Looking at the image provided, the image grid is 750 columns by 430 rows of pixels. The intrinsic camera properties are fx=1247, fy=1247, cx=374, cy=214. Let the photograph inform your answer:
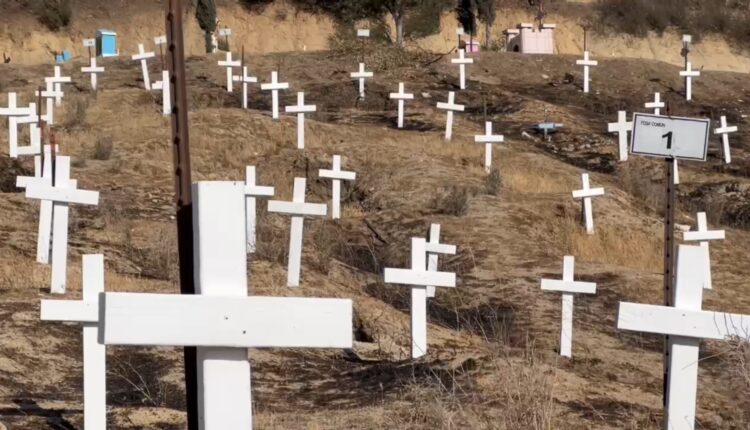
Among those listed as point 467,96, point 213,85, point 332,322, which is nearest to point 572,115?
point 467,96

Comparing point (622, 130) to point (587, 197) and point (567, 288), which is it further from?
point (567, 288)

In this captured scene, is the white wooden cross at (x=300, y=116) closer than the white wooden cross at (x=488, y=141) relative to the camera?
No

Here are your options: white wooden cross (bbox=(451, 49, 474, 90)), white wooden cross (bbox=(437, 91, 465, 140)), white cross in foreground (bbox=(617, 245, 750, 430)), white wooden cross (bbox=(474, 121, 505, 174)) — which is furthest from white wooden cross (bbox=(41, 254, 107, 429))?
white wooden cross (bbox=(451, 49, 474, 90))

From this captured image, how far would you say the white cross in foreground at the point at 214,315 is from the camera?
3590mm

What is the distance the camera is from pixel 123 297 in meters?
3.59

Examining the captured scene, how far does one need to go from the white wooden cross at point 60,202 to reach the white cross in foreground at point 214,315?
772cm

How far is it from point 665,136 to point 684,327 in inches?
77.8

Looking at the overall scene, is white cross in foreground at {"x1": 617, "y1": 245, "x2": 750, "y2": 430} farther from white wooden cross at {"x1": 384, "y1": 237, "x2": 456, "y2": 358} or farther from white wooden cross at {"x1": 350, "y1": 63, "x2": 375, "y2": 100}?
white wooden cross at {"x1": 350, "y1": 63, "x2": 375, "y2": 100}

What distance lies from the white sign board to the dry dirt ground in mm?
1418

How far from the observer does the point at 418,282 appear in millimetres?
10555

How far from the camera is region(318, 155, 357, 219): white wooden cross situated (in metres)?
16.7

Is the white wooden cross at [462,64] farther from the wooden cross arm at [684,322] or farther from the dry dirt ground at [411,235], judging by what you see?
the wooden cross arm at [684,322]

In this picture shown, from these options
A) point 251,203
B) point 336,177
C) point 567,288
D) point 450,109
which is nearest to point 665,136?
point 567,288

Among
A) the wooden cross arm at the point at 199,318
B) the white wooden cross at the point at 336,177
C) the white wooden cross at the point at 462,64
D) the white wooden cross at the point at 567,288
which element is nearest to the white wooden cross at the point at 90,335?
the wooden cross arm at the point at 199,318
